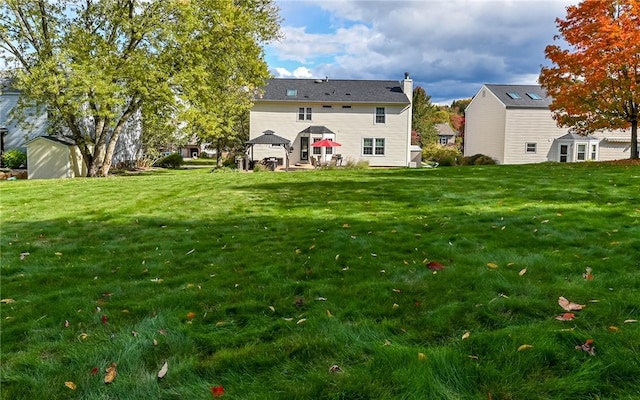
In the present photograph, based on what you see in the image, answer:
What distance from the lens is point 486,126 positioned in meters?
32.6

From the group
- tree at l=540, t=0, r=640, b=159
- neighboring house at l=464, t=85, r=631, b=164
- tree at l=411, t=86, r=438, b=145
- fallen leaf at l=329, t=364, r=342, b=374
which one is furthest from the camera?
tree at l=411, t=86, r=438, b=145

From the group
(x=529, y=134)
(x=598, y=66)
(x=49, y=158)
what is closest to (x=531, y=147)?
(x=529, y=134)

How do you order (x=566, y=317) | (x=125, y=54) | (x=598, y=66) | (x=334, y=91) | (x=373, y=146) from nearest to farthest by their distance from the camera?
(x=566, y=317) < (x=598, y=66) < (x=125, y=54) < (x=373, y=146) < (x=334, y=91)

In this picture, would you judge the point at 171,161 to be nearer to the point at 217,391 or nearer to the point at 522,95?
the point at 522,95

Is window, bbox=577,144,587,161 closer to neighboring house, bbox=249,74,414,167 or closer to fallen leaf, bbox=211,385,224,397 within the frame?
neighboring house, bbox=249,74,414,167

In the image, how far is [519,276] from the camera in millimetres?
3674

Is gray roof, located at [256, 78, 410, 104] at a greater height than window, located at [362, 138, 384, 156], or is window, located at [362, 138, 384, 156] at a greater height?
gray roof, located at [256, 78, 410, 104]

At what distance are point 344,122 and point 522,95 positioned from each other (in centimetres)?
1313

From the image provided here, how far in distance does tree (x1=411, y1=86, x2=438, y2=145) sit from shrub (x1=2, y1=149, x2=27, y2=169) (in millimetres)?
35806

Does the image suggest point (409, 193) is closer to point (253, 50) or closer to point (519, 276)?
point (519, 276)

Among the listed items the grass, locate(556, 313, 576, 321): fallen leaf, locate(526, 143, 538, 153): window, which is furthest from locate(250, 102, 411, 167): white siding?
locate(556, 313, 576, 321): fallen leaf

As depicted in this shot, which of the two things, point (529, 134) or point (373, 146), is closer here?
point (529, 134)

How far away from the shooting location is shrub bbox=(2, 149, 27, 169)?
81.1 ft

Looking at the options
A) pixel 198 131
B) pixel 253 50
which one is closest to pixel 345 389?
pixel 198 131
